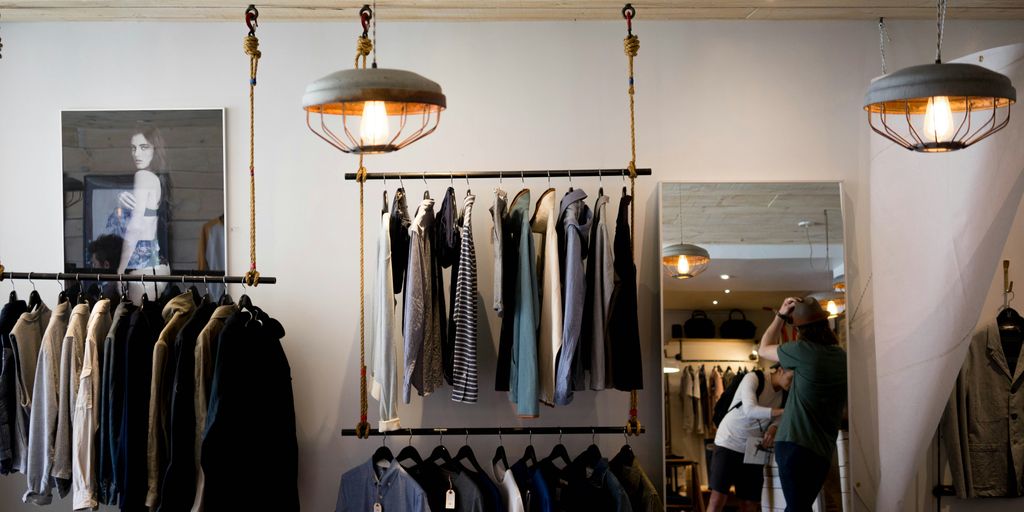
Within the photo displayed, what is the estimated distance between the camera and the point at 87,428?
3.79 meters

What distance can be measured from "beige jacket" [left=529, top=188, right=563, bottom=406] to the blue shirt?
2.03 ft

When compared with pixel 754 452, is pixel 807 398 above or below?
above

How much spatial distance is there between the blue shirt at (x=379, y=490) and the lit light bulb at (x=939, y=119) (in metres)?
2.23

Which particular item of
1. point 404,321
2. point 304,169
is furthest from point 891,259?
point 304,169

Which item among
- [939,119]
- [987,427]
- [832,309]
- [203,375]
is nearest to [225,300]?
[203,375]

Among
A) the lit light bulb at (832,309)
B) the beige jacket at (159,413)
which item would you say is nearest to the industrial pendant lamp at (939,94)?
the lit light bulb at (832,309)

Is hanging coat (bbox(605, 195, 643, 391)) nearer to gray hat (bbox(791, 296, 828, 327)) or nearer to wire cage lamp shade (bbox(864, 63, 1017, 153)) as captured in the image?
gray hat (bbox(791, 296, 828, 327))

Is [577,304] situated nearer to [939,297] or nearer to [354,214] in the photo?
[354,214]

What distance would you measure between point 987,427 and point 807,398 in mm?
788

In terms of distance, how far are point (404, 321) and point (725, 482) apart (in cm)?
151

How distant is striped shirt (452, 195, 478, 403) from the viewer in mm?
3893

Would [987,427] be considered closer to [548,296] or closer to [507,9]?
[548,296]

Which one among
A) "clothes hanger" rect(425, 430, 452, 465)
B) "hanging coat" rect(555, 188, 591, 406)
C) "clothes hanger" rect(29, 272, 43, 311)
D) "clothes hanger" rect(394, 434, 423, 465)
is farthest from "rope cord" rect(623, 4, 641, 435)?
"clothes hanger" rect(29, 272, 43, 311)

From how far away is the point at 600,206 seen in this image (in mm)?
4020
